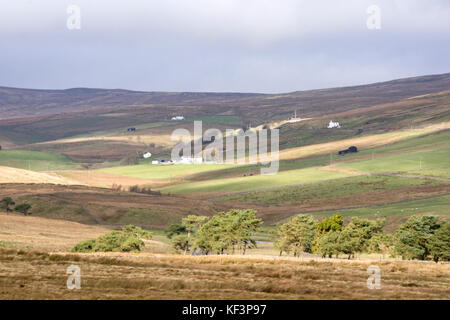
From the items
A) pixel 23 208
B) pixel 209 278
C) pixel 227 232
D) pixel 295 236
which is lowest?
pixel 295 236

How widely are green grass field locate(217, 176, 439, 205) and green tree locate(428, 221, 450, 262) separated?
88805mm

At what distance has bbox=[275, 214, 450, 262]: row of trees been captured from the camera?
70188 millimetres

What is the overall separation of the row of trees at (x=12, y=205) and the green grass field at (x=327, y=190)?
48.9 meters

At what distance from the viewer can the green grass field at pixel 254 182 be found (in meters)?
177

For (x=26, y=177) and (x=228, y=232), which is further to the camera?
(x=26, y=177)

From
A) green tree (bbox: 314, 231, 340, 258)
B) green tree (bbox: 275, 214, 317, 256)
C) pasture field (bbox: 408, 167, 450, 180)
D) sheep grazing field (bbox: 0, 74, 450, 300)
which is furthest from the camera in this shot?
pasture field (bbox: 408, 167, 450, 180)

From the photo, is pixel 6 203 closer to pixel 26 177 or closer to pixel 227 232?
pixel 26 177

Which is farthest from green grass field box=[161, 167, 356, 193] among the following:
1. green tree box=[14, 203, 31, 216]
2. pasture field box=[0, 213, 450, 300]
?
pasture field box=[0, 213, 450, 300]

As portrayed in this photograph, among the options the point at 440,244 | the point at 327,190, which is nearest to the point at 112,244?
the point at 440,244

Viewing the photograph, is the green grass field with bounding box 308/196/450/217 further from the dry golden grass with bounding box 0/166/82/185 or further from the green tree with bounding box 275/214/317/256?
the dry golden grass with bounding box 0/166/82/185

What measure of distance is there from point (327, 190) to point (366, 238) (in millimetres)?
89281

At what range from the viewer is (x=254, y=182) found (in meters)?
183

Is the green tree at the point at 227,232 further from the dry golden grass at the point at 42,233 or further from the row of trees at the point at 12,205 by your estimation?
the row of trees at the point at 12,205

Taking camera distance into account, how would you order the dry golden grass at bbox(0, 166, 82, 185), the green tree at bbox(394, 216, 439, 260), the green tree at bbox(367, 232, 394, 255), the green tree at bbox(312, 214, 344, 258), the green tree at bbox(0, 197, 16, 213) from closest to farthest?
1. the green tree at bbox(394, 216, 439, 260)
2. the green tree at bbox(312, 214, 344, 258)
3. the green tree at bbox(367, 232, 394, 255)
4. the green tree at bbox(0, 197, 16, 213)
5. the dry golden grass at bbox(0, 166, 82, 185)
